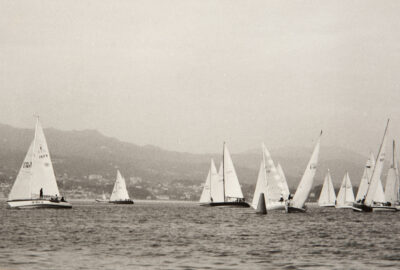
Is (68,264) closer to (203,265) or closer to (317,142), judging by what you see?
(203,265)

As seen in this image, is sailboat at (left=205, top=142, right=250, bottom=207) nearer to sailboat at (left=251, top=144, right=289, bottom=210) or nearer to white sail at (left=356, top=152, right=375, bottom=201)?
white sail at (left=356, top=152, right=375, bottom=201)

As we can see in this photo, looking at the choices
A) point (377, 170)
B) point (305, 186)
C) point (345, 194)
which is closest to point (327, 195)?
point (345, 194)

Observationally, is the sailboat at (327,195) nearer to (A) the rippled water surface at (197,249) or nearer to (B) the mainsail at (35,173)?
(B) the mainsail at (35,173)

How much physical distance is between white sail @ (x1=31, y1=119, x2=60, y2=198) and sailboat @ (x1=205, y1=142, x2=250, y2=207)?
109ft

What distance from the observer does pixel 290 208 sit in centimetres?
7844

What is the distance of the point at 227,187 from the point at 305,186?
34.4 meters

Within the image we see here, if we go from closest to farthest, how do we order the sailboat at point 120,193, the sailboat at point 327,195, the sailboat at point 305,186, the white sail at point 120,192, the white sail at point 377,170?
1. the sailboat at point 305,186
2. the white sail at point 377,170
3. the sailboat at point 327,195
4. the sailboat at point 120,193
5. the white sail at point 120,192

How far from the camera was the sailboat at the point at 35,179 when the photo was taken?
77938mm

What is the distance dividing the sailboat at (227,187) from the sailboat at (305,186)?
26070 millimetres

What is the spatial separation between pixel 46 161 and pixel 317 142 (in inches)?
1286

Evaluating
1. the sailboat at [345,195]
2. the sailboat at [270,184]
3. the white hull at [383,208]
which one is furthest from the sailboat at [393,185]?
the sailboat at [345,195]

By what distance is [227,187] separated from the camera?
107m

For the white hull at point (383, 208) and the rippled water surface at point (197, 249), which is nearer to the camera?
the rippled water surface at point (197, 249)

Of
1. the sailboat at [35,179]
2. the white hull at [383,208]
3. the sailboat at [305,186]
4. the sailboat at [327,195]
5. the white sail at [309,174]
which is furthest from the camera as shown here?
the sailboat at [327,195]
